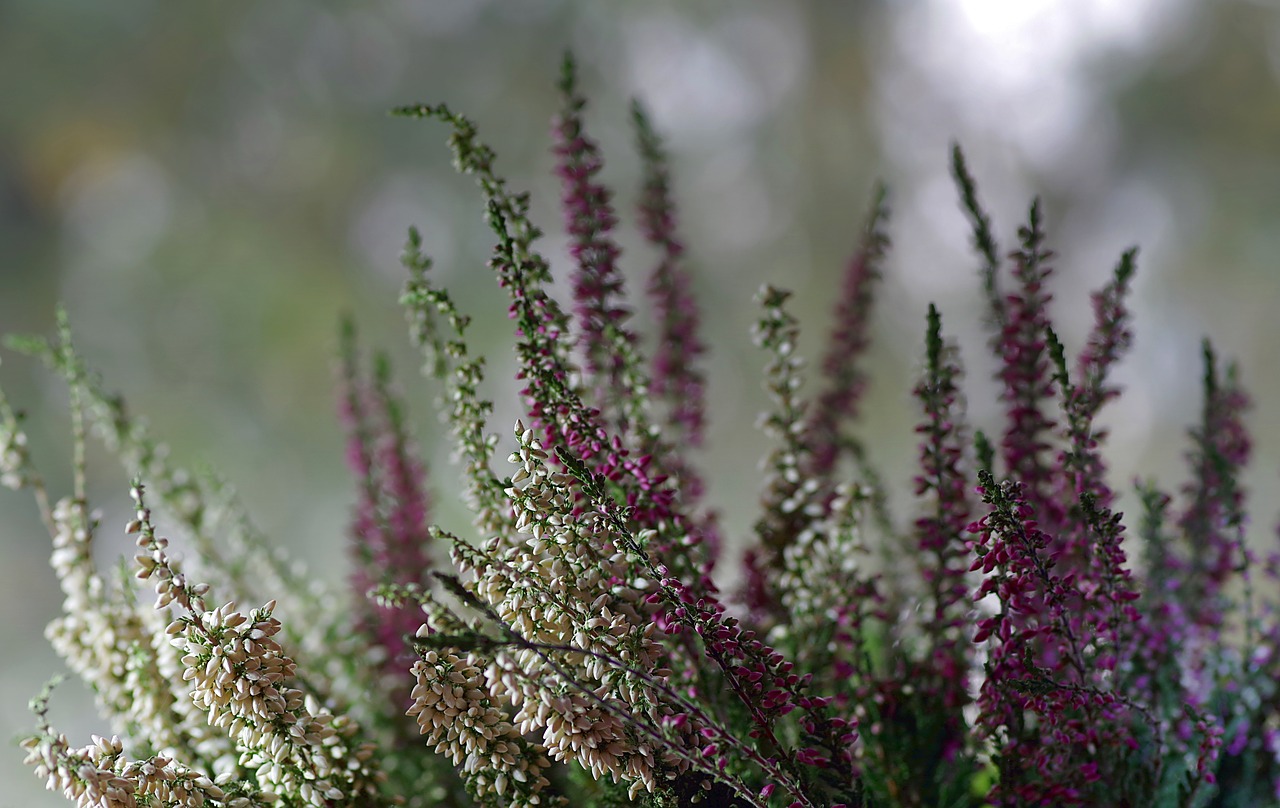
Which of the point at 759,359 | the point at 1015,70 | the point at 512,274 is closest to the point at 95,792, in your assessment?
the point at 512,274

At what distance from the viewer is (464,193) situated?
1895 millimetres

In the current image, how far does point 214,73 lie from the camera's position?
1.85 meters

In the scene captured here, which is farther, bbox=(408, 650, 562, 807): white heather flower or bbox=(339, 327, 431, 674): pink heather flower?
bbox=(339, 327, 431, 674): pink heather flower

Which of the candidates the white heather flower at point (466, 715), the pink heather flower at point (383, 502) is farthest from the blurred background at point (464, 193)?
the white heather flower at point (466, 715)

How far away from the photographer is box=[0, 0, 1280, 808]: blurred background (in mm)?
1709

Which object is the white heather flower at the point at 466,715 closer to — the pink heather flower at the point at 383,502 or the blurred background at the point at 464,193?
the pink heather flower at the point at 383,502

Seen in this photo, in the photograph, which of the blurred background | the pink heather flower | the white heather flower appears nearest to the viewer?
the white heather flower

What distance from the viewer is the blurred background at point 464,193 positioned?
1.71m

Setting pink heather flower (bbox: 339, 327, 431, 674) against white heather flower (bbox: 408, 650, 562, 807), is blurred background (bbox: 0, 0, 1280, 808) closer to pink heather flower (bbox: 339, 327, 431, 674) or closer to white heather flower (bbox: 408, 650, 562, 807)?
pink heather flower (bbox: 339, 327, 431, 674)

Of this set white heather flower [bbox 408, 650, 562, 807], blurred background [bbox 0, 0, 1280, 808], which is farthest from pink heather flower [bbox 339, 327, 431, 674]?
blurred background [bbox 0, 0, 1280, 808]

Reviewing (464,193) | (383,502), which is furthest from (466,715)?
(464,193)

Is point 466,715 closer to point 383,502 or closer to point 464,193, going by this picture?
point 383,502

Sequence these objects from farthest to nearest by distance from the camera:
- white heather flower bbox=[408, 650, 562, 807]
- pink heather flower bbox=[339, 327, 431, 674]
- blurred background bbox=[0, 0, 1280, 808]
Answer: blurred background bbox=[0, 0, 1280, 808]
pink heather flower bbox=[339, 327, 431, 674]
white heather flower bbox=[408, 650, 562, 807]

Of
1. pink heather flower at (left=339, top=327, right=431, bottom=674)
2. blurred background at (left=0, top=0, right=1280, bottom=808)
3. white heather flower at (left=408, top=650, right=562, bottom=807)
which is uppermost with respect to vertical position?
blurred background at (left=0, top=0, right=1280, bottom=808)
